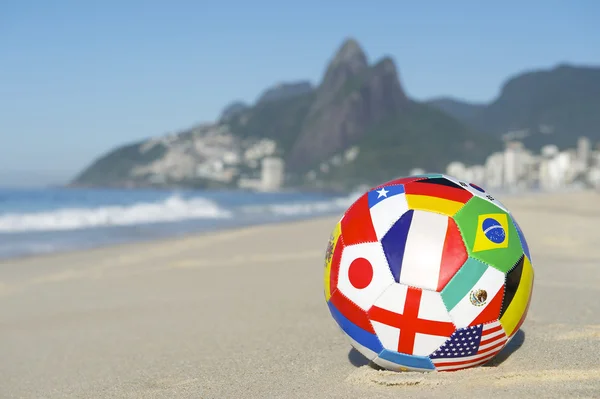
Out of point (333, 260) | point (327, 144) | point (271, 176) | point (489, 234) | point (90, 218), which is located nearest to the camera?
point (489, 234)

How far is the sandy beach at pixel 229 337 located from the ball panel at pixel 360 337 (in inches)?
5.8

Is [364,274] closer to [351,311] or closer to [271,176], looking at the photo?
[351,311]

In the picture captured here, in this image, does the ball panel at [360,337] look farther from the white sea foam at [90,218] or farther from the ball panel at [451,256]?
the white sea foam at [90,218]

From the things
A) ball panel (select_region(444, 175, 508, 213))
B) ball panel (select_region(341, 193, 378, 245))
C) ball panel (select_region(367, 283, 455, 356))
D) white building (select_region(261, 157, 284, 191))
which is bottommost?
ball panel (select_region(367, 283, 455, 356))

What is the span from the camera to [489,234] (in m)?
3.33

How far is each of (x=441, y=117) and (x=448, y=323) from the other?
509 feet

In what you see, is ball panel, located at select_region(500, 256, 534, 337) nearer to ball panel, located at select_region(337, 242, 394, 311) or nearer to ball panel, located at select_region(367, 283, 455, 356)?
ball panel, located at select_region(367, 283, 455, 356)

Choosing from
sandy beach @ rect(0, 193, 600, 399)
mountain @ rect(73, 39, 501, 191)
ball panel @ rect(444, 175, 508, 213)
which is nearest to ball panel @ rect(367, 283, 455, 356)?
sandy beach @ rect(0, 193, 600, 399)

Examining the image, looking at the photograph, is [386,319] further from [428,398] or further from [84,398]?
[84,398]

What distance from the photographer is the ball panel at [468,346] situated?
3.20 meters

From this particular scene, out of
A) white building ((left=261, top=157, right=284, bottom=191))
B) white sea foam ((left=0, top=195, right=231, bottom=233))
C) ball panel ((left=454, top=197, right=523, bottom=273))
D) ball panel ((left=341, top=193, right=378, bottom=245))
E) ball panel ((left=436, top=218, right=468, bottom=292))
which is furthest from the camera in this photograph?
white building ((left=261, top=157, right=284, bottom=191))

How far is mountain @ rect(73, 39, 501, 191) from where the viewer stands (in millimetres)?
139000

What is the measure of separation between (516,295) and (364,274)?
2.83ft

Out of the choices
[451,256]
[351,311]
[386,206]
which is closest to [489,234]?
[451,256]
